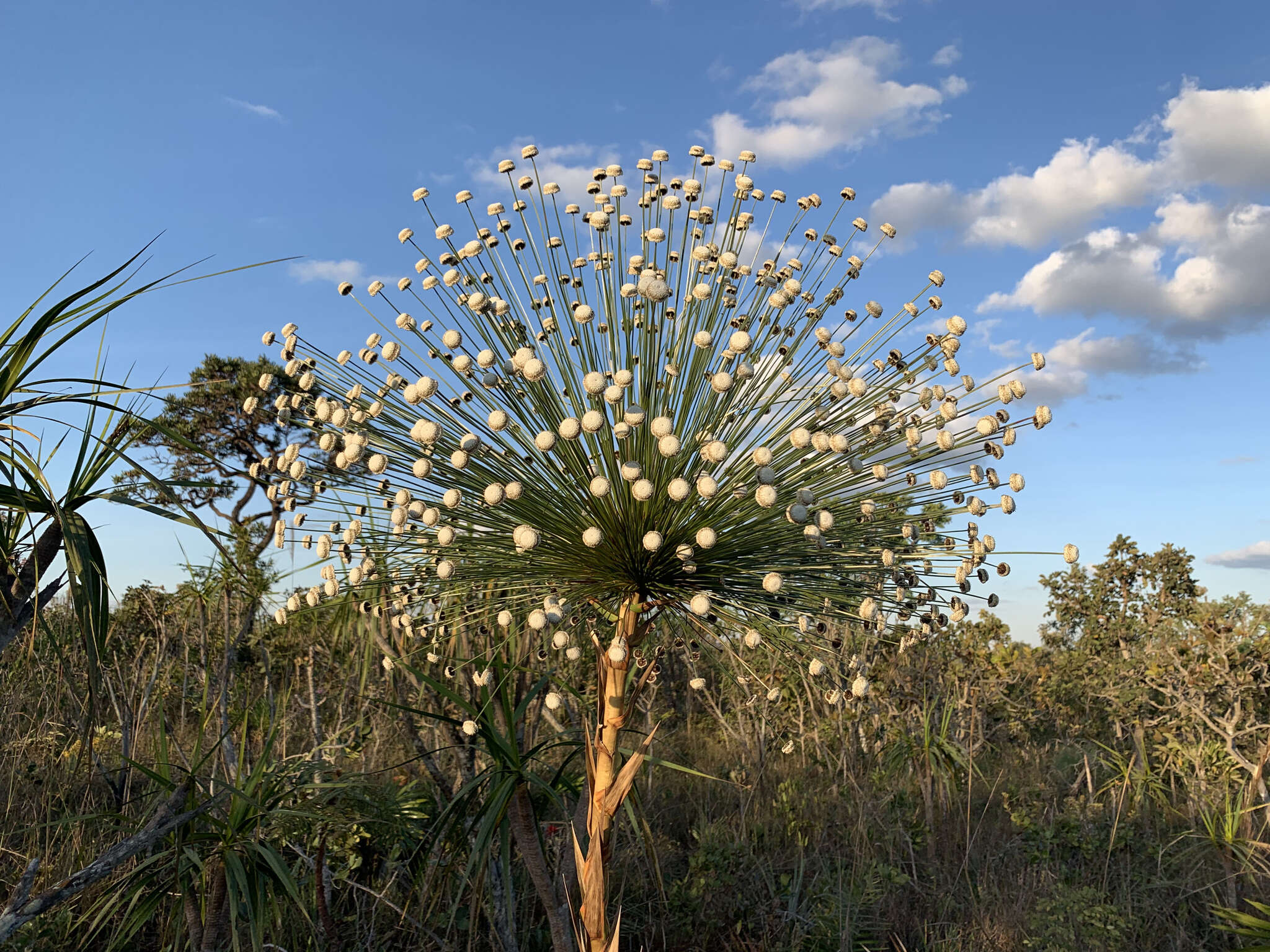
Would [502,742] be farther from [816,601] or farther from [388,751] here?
[388,751]

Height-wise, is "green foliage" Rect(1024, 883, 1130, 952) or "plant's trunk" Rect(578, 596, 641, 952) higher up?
"plant's trunk" Rect(578, 596, 641, 952)

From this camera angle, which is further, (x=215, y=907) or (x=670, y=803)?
(x=670, y=803)

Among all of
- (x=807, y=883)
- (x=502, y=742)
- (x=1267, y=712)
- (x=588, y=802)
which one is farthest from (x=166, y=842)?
(x=1267, y=712)

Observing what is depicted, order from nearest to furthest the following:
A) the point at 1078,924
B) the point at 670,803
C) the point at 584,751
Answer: the point at 584,751 → the point at 1078,924 → the point at 670,803

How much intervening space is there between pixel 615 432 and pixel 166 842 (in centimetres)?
335

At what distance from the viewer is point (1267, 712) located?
967 cm

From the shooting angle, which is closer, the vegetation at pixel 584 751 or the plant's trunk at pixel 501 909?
the vegetation at pixel 584 751

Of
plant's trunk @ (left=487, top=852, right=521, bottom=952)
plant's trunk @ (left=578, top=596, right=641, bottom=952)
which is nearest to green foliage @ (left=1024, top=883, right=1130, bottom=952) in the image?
plant's trunk @ (left=487, top=852, right=521, bottom=952)

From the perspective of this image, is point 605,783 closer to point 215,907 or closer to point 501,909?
point 501,909

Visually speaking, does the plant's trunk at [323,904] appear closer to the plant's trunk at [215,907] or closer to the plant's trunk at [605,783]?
the plant's trunk at [215,907]

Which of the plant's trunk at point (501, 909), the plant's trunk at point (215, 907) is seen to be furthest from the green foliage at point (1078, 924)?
the plant's trunk at point (215, 907)

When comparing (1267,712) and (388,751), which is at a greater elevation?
(388,751)

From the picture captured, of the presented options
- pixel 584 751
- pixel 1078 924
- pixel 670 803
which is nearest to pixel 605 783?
pixel 584 751

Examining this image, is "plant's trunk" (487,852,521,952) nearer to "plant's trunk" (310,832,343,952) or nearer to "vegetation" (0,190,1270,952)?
"vegetation" (0,190,1270,952)
